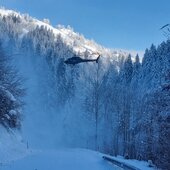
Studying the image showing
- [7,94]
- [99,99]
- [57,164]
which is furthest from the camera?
[99,99]

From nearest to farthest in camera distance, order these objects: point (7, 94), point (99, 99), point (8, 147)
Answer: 1. point (7, 94)
2. point (8, 147)
3. point (99, 99)

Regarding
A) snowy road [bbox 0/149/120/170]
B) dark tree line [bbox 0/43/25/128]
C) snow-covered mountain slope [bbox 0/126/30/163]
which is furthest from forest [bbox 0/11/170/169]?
snowy road [bbox 0/149/120/170]

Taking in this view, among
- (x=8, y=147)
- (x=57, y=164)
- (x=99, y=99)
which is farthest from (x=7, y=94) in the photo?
(x=99, y=99)

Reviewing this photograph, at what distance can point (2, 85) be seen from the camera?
2955 centimetres

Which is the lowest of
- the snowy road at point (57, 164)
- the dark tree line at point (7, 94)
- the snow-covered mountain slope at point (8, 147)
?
the snowy road at point (57, 164)

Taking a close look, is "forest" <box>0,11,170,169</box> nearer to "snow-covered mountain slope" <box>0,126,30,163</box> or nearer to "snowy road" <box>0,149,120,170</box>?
"snow-covered mountain slope" <box>0,126,30,163</box>

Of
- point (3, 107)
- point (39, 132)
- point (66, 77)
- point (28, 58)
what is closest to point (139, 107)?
point (3, 107)

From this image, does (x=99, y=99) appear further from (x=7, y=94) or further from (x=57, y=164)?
(x=57, y=164)

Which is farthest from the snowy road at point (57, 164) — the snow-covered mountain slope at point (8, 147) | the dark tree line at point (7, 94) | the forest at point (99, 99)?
the dark tree line at point (7, 94)

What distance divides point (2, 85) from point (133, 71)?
9252 centimetres

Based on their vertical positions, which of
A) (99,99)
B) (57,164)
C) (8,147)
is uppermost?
(99,99)

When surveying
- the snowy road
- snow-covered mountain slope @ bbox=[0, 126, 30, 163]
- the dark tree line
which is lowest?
the snowy road

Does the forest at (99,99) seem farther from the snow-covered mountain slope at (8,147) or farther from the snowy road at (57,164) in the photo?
the snowy road at (57,164)

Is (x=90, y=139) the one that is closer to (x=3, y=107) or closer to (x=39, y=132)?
(x=39, y=132)
